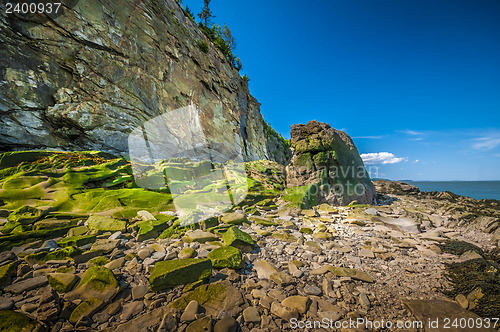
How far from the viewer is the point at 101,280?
7.49 ft

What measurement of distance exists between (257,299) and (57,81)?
17545 mm

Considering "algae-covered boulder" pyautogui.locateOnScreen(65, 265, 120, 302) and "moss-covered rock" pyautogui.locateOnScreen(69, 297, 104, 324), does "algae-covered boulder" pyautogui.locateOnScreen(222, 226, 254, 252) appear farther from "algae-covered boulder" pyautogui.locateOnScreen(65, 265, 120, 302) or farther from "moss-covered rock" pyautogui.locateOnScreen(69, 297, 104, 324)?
"moss-covered rock" pyautogui.locateOnScreen(69, 297, 104, 324)

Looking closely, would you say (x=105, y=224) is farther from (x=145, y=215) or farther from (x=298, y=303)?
(x=298, y=303)

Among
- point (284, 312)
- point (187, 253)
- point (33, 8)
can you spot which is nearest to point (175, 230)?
point (187, 253)

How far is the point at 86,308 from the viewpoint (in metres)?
1.92

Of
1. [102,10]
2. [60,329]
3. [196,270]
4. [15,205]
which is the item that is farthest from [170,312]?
[102,10]

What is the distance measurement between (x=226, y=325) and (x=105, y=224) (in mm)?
3854

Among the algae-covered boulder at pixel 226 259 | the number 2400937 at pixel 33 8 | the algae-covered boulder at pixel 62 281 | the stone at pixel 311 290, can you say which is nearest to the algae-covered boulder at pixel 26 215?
the algae-covered boulder at pixel 62 281

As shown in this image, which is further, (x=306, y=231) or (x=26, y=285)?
(x=306, y=231)

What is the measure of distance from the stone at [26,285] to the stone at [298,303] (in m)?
3.00

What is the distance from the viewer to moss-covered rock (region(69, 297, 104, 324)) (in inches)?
72.3

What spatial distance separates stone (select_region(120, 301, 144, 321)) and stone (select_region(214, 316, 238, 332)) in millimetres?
919

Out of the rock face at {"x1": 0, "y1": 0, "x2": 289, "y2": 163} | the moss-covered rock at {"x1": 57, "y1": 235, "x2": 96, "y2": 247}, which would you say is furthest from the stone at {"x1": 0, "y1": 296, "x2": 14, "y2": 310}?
the rock face at {"x1": 0, "y1": 0, "x2": 289, "y2": 163}

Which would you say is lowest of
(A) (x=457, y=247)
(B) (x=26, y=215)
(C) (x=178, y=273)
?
(A) (x=457, y=247)
